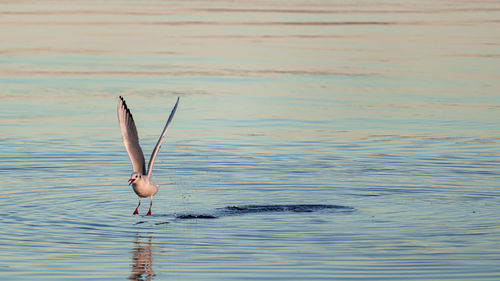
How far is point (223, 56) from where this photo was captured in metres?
34.5

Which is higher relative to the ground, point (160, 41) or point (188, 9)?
point (188, 9)

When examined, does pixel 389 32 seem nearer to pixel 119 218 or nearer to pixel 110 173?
pixel 110 173

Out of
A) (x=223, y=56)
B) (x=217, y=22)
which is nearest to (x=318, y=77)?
(x=223, y=56)

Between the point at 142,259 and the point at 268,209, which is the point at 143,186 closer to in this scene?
the point at 268,209

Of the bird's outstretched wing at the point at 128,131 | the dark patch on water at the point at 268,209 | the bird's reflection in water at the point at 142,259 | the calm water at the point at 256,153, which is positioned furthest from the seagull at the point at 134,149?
the bird's reflection in water at the point at 142,259

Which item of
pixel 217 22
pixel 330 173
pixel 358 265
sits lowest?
pixel 358 265

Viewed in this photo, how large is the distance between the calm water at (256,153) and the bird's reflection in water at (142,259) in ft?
0.15

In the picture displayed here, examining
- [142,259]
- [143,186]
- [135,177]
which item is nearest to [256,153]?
[143,186]

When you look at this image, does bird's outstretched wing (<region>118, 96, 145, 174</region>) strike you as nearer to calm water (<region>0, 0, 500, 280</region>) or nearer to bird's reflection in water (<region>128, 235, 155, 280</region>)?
calm water (<region>0, 0, 500, 280</region>)

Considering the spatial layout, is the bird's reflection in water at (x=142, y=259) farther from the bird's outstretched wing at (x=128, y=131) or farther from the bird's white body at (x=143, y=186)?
the bird's outstretched wing at (x=128, y=131)

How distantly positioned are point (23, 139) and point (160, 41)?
1769 cm

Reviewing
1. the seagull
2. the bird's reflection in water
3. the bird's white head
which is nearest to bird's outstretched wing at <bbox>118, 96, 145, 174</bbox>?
the seagull

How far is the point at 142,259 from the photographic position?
12664mm

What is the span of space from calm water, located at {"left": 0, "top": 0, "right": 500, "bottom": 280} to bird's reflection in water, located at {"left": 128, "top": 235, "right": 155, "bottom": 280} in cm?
5
